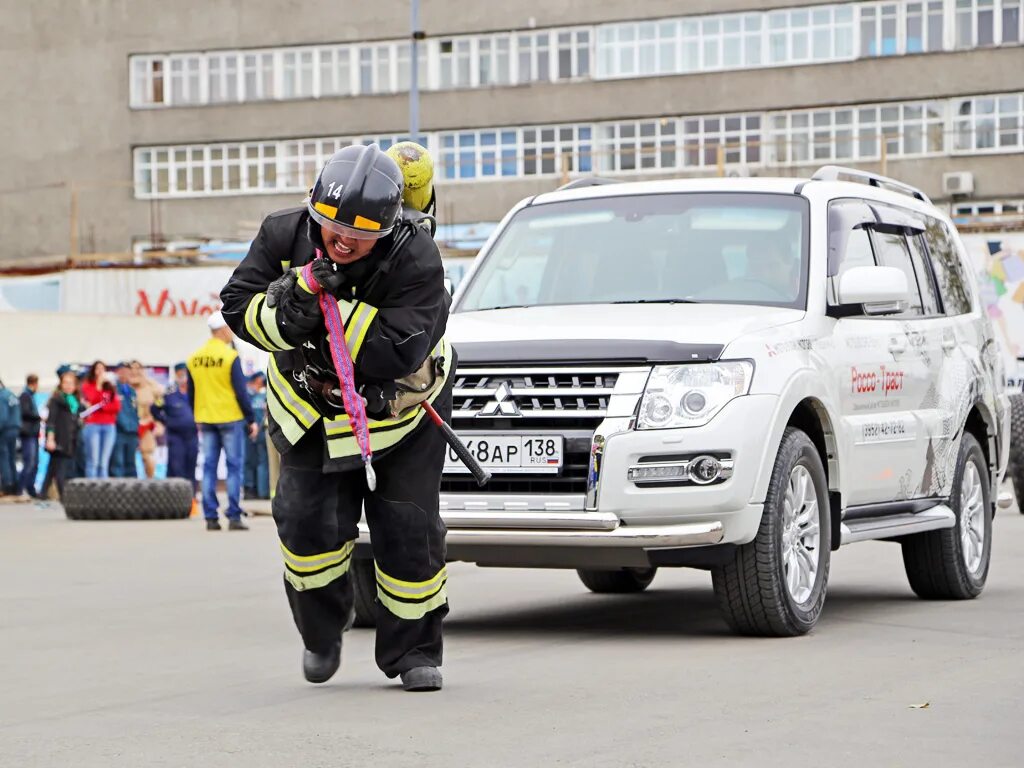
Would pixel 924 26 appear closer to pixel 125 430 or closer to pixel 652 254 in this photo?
pixel 125 430

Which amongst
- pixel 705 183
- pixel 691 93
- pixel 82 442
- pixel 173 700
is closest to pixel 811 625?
pixel 705 183

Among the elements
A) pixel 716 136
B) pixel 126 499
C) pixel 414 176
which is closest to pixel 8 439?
pixel 126 499

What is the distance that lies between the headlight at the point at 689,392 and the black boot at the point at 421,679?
69.2 inches

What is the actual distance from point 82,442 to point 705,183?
54.0ft

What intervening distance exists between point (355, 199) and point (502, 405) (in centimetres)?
231

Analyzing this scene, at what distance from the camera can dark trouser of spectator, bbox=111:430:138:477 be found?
78.5ft

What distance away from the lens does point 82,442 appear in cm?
2475

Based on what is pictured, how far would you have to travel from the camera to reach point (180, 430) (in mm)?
21828

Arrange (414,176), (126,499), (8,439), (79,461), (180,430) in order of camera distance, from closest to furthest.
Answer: (414,176), (126,499), (180,430), (8,439), (79,461)

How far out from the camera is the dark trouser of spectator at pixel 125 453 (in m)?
23.9

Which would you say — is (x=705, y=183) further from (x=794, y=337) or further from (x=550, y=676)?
(x=550, y=676)

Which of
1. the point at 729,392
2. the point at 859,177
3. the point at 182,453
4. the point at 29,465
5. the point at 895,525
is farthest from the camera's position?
the point at 29,465

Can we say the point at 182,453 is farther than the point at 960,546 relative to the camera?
Yes

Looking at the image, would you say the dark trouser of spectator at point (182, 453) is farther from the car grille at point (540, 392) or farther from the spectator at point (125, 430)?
the car grille at point (540, 392)
